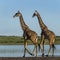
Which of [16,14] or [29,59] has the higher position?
[16,14]

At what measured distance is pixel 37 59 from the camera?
18438 millimetres

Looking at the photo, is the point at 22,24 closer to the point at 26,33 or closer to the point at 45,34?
the point at 26,33

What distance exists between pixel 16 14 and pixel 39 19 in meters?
1.28

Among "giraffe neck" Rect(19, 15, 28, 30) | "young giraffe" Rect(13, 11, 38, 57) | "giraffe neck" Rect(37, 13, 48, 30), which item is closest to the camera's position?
"young giraffe" Rect(13, 11, 38, 57)

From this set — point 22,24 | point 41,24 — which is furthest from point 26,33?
point 41,24

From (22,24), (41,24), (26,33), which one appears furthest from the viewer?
(41,24)

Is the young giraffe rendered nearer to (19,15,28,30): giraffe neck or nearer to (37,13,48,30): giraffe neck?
(19,15,28,30): giraffe neck

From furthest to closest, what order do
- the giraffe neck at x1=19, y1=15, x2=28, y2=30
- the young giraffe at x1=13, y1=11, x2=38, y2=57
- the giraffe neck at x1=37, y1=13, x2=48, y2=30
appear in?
the giraffe neck at x1=37, y1=13, x2=48, y2=30
the giraffe neck at x1=19, y1=15, x2=28, y2=30
the young giraffe at x1=13, y1=11, x2=38, y2=57

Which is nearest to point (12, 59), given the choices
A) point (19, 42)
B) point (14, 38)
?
point (19, 42)

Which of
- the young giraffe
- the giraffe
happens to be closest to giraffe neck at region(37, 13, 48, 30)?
the giraffe

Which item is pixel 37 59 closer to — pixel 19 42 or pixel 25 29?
pixel 25 29

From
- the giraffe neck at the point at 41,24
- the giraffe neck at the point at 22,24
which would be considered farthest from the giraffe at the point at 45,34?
the giraffe neck at the point at 22,24

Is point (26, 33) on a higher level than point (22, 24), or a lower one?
lower

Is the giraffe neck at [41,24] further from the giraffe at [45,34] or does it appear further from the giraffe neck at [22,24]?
the giraffe neck at [22,24]
